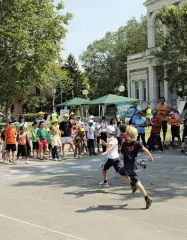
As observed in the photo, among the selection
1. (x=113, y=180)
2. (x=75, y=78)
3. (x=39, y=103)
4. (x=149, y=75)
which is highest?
(x=75, y=78)

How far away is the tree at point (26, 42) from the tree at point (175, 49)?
13.7m

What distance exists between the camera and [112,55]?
6525 centimetres

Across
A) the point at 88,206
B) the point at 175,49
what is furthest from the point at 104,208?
the point at 175,49

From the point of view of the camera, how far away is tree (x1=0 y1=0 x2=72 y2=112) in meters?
31.1

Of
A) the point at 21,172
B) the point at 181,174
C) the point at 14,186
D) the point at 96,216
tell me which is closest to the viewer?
the point at 96,216

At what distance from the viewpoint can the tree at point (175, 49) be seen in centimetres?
1922

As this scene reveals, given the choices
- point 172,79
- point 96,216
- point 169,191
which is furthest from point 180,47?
point 96,216

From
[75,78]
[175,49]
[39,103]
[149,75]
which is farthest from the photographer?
[39,103]

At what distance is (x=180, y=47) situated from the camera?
63.7 ft

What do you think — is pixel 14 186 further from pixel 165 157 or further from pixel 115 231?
pixel 165 157

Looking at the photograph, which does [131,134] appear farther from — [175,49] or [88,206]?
[175,49]

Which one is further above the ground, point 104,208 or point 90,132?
point 90,132

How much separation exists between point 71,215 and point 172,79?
14.3 meters

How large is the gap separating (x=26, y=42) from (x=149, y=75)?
15742 mm
